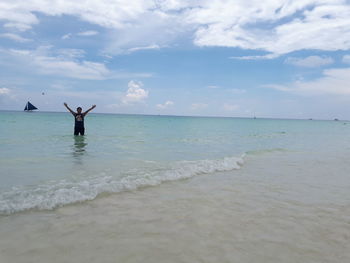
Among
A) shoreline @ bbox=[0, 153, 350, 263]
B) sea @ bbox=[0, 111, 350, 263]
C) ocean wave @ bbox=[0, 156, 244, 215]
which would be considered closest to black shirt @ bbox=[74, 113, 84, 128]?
sea @ bbox=[0, 111, 350, 263]

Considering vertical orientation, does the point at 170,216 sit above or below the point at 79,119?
below

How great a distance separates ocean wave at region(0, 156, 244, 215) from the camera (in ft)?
18.5

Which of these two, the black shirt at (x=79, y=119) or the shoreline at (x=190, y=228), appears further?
the black shirt at (x=79, y=119)

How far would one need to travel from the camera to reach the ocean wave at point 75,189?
5641 millimetres

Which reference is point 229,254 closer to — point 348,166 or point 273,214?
point 273,214

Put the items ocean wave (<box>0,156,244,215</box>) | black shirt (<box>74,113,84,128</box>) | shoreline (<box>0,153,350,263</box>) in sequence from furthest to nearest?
black shirt (<box>74,113,84,128</box>) < ocean wave (<box>0,156,244,215</box>) < shoreline (<box>0,153,350,263</box>)

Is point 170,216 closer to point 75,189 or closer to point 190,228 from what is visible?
point 190,228

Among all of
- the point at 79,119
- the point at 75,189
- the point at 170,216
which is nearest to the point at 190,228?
the point at 170,216

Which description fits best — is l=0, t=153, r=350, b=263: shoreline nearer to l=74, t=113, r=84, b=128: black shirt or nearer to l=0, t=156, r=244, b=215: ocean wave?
l=0, t=156, r=244, b=215: ocean wave

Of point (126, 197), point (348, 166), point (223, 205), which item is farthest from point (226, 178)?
point (348, 166)

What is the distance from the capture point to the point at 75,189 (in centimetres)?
673

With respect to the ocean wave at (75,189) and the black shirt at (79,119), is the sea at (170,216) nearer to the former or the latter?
the ocean wave at (75,189)

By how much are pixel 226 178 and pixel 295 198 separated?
2.56m

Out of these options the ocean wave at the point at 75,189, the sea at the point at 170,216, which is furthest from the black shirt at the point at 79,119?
the ocean wave at the point at 75,189
